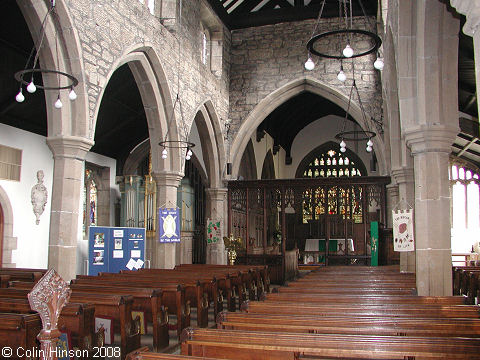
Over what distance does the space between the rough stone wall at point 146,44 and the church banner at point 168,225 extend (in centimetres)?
240

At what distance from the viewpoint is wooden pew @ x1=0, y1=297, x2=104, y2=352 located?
167 inches

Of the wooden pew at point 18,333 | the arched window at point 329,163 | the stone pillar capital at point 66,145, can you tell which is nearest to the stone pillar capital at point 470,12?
the wooden pew at point 18,333

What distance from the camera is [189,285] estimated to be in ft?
23.4

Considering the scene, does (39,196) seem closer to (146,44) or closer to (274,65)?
(146,44)

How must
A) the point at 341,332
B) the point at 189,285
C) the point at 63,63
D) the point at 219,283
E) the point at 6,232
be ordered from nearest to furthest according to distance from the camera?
the point at 341,332, the point at 189,285, the point at 63,63, the point at 219,283, the point at 6,232

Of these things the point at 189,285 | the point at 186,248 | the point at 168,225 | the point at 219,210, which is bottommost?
the point at 189,285

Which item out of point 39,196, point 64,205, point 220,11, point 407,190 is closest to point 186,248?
point 39,196

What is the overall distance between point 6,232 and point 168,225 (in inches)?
131

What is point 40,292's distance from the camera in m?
2.56

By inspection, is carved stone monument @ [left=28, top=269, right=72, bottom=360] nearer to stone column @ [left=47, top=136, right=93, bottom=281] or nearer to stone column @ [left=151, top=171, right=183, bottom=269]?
stone column @ [left=47, top=136, right=93, bottom=281]

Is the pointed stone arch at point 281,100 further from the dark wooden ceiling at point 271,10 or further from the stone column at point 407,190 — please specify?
the stone column at point 407,190

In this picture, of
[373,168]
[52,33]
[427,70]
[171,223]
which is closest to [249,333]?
[427,70]

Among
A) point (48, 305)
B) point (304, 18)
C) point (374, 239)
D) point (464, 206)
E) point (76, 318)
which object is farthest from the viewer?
point (464, 206)

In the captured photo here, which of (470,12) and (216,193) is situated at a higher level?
(470,12)
